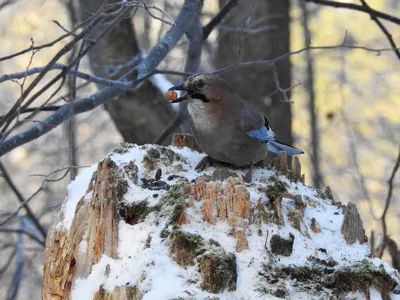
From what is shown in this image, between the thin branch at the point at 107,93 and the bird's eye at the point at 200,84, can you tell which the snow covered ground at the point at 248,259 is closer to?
the bird's eye at the point at 200,84

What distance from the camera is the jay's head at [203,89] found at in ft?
13.0

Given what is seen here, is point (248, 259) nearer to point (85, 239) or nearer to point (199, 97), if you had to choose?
point (85, 239)

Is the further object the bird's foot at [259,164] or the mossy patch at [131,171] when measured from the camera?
the bird's foot at [259,164]

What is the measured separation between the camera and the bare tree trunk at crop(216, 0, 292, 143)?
6.45 meters

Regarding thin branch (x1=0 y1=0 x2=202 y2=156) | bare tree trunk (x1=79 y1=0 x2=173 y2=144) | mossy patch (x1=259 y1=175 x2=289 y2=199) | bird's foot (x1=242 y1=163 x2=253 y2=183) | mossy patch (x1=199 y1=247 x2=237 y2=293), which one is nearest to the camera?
mossy patch (x1=199 y1=247 x2=237 y2=293)

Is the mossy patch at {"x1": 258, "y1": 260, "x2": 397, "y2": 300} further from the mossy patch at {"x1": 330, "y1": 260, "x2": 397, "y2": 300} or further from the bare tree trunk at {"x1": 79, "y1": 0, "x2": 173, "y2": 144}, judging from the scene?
the bare tree trunk at {"x1": 79, "y1": 0, "x2": 173, "y2": 144}

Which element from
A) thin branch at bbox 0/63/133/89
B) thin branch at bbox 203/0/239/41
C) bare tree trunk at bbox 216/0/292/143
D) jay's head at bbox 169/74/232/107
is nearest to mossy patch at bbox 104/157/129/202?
thin branch at bbox 0/63/133/89

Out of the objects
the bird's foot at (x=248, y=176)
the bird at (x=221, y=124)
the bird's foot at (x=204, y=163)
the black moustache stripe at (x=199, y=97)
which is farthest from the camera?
the black moustache stripe at (x=199, y=97)

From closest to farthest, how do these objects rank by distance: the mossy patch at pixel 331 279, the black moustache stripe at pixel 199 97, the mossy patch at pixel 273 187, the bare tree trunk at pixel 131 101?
the mossy patch at pixel 331 279 < the mossy patch at pixel 273 187 < the black moustache stripe at pixel 199 97 < the bare tree trunk at pixel 131 101


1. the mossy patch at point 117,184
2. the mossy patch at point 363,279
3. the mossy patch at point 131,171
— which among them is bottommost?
the mossy patch at point 363,279

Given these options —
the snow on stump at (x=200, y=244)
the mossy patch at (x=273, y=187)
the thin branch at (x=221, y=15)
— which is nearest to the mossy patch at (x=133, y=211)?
the snow on stump at (x=200, y=244)

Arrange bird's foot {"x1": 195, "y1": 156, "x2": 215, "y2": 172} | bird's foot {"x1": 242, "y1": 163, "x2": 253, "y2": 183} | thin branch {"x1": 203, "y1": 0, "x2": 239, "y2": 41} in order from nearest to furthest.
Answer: bird's foot {"x1": 242, "y1": 163, "x2": 253, "y2": 183}
bird's foot {"x1": 195, "y1": 156, "x2": 215, "y2": 172}
thin branch {"x1": 203, "y1": 0, "x2": 239, "y2": 41}

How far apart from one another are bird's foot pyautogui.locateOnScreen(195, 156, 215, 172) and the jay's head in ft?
1.26

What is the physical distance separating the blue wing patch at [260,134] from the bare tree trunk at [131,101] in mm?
2299
